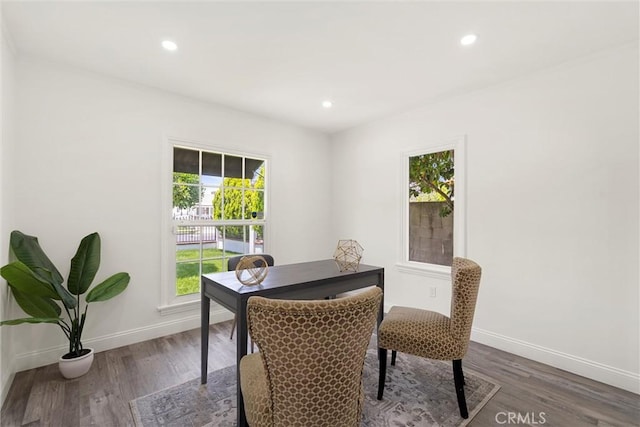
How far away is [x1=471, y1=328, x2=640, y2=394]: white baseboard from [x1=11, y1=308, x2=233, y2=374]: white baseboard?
2.88 metres

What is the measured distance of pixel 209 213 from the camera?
3426 millimetres

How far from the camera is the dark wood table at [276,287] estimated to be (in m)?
1.66

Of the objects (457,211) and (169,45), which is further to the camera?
(457,211)

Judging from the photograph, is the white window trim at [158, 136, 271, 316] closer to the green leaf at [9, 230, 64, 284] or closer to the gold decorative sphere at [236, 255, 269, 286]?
the green leaf at [9, 230, 64, 284]

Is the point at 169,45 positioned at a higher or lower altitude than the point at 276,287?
higher

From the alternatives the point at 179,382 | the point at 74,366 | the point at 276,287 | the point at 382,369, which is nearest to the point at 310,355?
the point at 276,287

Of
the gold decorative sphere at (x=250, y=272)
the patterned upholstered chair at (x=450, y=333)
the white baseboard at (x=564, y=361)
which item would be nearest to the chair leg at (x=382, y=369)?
the patterned upholstered chair at (x=450, y=333)

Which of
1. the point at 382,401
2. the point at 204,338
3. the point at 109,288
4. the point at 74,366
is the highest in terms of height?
the point at 109,288

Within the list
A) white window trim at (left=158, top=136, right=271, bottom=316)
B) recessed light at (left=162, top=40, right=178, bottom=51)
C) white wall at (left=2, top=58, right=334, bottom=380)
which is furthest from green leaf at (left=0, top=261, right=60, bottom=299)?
recessed light at (left=162, top=40, right=178, bottom=51)

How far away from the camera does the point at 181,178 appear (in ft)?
10.6

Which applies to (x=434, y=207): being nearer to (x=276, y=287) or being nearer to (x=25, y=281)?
(x=276, y=287)

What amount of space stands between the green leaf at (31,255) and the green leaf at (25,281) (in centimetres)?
5

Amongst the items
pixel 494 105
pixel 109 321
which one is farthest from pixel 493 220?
pixel 109 321

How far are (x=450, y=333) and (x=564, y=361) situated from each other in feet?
4.58
